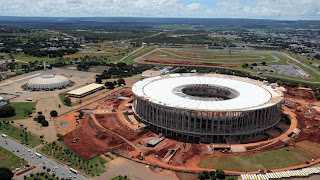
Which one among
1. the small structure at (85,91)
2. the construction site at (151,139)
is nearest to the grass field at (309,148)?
the construction site at (151,139)

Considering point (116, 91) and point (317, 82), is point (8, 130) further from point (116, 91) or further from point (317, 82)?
point (317, 82)

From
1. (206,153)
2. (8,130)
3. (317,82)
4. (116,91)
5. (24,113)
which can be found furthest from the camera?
(317,82)

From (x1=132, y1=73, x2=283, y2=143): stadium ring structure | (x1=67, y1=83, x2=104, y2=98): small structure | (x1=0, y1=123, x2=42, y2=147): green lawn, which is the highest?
(x1=132, y1=73, x2=283, y2=143): stadium ring structure

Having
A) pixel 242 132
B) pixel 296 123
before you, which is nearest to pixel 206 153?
→ pixel 242 132

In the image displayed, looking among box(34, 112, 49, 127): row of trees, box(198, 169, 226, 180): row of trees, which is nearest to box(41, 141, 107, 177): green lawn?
box(34, 112, 49, 127): row of trees

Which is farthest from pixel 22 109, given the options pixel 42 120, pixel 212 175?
pixel 212 175

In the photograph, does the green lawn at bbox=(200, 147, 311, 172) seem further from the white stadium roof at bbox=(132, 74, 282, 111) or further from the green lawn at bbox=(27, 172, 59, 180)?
the green lawn at bbox=(27, 172, 59, 180)
